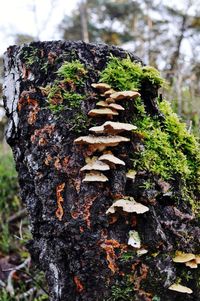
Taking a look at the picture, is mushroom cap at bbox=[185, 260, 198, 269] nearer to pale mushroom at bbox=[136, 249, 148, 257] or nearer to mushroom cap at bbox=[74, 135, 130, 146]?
pale mushroom at bbox=[136, 249, 148, 257]

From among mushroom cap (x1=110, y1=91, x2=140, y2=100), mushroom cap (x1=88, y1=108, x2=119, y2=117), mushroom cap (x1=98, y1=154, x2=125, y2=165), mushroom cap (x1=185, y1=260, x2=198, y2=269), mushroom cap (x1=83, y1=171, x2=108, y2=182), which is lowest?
mushroom cap (x1=185, y1=260, x2=198, y2=269)

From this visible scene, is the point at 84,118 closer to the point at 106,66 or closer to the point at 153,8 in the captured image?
the point at 106,66

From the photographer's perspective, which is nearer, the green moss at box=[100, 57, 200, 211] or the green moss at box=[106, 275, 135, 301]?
the green moss at box=[106, 275, 135, 301]

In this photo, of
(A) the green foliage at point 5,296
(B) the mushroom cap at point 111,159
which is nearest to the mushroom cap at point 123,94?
(B) the mushroom cap at point 111,159

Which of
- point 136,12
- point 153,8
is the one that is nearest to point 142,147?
point 153,8

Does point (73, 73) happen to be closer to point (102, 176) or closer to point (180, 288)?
point (102, 176)

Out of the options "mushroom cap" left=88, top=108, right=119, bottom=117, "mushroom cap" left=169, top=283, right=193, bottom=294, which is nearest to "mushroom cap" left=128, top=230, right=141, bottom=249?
"mushroom cap" left=169, top=283, right=193, bottom=294
